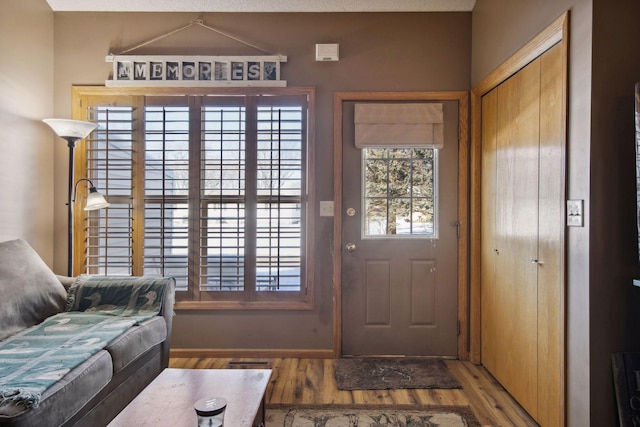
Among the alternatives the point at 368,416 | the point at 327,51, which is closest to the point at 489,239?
the point at 368,416

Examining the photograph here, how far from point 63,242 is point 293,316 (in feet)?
6.38

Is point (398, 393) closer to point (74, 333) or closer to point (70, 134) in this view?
point (74, 333)

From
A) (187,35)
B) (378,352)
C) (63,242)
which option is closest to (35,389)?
(63,242)

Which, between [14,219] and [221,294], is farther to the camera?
[221,294]

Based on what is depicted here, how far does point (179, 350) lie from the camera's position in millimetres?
2791

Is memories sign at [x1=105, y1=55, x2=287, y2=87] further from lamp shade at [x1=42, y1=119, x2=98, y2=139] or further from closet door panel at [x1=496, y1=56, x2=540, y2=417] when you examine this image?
closet door panel at [x1=496, y1=56, x2=540, y2=417]

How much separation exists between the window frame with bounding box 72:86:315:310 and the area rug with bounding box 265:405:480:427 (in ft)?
2.77

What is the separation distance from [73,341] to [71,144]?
4.96 ft

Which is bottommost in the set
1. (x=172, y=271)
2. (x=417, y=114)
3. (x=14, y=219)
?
(x=172, y=271)

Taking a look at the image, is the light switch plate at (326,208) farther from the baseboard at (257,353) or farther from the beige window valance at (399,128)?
the baseboard at (257,353)

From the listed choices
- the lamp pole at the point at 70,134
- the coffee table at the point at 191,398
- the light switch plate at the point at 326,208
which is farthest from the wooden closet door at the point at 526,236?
the lamp pole at the point at 70,134

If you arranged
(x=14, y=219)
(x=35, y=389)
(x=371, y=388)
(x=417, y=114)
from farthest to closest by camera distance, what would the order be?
(x=417, y=114) → (x=14, y=219) → (x=371, y=388) → (x=35, y=389)

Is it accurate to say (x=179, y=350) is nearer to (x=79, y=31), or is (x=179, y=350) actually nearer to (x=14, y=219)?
(x=14, y=219)

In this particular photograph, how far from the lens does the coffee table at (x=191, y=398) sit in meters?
1.22
